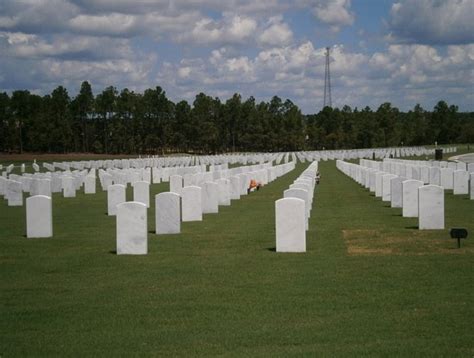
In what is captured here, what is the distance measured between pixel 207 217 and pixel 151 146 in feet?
374

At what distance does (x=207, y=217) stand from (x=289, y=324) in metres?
13.5

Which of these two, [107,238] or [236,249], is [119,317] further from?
[107,238]

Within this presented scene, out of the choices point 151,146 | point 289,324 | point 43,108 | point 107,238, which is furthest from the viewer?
point 151,146

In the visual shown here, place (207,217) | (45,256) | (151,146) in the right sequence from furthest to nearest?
(151,146) → (207,217) → (45,256)

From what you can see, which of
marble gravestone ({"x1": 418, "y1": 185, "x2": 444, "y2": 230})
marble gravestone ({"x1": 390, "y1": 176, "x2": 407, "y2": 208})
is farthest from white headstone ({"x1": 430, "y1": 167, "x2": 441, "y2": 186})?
marble gravestone ({"x1": 418, "y1": 185, "x2": 444, "y2": 230})

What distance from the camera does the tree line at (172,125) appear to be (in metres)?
116

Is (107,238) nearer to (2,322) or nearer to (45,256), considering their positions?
(45,256)

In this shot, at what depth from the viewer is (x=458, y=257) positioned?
45.9ft

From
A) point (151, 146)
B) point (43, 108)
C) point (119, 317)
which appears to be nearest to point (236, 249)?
point (119, 317)

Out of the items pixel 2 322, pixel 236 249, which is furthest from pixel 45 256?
pixel 2 322

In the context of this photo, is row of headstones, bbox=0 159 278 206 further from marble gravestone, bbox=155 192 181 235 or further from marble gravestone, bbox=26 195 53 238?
marble gravestone, bbox=155 192 181 235

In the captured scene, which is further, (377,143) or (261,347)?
(377,143)

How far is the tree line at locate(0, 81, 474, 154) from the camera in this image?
11612cm

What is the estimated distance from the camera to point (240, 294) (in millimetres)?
11250
